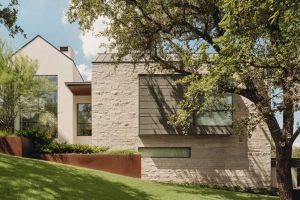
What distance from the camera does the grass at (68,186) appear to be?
12.0m

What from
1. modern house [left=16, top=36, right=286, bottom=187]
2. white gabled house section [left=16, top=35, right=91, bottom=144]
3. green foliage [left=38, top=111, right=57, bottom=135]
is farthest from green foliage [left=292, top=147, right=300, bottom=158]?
green foliage [left=38, top=111, right=57, bottom=135]

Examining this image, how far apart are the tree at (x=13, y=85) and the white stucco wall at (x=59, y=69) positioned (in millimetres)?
3828

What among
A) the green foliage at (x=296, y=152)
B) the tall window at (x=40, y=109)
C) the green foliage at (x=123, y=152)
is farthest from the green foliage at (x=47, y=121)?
the green foliage at (x=296, y=152)

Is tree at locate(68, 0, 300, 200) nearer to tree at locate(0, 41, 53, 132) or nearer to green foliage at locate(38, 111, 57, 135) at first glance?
tree at locate(0, 41, 53, 132)

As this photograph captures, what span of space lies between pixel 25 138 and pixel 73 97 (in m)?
9.76

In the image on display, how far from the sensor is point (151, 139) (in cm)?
2441

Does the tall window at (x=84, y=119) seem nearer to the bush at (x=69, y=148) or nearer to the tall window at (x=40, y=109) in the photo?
the tall window at (x=40, y=109)

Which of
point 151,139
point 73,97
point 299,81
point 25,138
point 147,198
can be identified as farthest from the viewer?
point 73,97

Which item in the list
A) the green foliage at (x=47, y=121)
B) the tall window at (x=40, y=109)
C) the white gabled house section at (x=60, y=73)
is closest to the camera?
the tall window at (x=40, y=109)

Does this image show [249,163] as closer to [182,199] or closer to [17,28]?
[182,199]

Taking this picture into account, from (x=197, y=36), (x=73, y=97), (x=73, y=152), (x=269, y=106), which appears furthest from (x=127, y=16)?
(x=73, y=97)

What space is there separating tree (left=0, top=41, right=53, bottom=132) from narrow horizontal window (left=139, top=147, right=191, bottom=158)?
8.45 meters

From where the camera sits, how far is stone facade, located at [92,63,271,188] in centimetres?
2433

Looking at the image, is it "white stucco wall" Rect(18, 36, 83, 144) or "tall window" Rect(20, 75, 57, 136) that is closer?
"tall window" Rect(20, 75, 57, 136)
